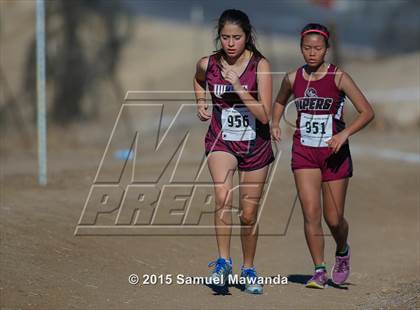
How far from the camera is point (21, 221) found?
938 centimetres

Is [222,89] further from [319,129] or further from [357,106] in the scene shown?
[357,106]

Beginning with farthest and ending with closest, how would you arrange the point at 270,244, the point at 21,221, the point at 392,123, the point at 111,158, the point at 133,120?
the point at 133,120 → the point at 392,123 → the point at 111,158 → the point at 270,244 → the point at 21,221

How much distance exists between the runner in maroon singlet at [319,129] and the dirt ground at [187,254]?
29.2 inches

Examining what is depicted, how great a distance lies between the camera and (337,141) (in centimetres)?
737

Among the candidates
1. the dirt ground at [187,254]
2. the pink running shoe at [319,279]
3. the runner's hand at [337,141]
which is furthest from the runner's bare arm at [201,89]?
the pink running shoe at [319,279]

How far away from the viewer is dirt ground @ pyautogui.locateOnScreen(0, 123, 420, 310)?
7215 millimetres

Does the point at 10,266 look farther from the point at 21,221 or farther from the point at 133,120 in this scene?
the point at 133,120

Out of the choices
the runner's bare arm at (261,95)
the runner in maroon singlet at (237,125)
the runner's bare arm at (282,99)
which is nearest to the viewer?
the runner's bare arm at (261,95)

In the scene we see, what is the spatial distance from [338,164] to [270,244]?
315 cm

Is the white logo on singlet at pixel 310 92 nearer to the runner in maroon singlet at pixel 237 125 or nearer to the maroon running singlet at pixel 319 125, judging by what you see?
the maroon running singlet at pixel 319 125

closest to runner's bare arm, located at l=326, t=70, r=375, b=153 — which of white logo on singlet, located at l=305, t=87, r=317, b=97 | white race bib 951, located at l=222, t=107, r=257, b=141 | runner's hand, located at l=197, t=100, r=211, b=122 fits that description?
white logo on singlet, located at l=305, t=87, r=317, b=97

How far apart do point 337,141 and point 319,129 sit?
19cm

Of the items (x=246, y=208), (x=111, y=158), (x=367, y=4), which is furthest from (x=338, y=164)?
(x=367, y=4)

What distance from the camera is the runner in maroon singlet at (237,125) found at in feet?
23.7
